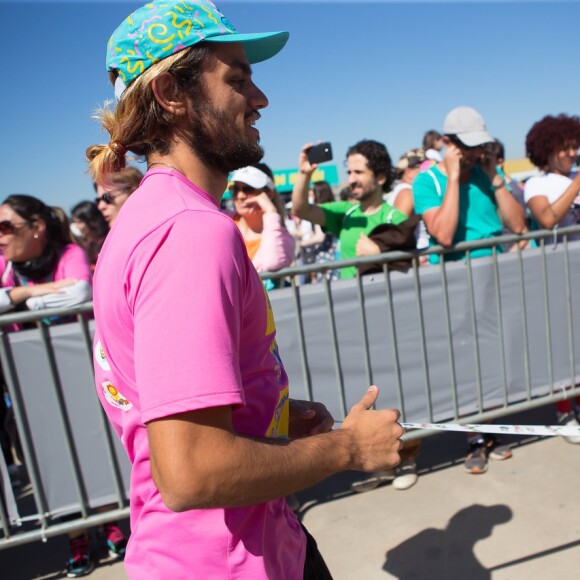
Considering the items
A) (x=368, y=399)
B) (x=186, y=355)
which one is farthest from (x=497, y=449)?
(x=186, y=355)

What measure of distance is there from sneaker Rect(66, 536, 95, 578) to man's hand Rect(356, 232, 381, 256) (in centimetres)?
244

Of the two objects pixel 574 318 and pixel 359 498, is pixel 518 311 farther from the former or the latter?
pixel 359 498

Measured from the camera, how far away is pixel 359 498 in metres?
3.64

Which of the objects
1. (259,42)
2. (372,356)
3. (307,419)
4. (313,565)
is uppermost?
(259,42)

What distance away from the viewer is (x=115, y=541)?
3369 millimetres

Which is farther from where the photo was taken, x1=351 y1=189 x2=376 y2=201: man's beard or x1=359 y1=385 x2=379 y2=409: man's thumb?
x1=351 y1=189 x2=376 y2=201: man's beard

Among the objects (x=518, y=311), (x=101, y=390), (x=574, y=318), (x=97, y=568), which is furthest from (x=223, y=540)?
(x=574, y=318)

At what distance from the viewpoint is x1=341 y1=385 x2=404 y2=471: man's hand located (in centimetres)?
119

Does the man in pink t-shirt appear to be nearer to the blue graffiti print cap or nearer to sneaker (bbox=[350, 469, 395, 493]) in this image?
the blue graffiti print cap

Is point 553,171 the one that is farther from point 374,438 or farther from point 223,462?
point 223,462

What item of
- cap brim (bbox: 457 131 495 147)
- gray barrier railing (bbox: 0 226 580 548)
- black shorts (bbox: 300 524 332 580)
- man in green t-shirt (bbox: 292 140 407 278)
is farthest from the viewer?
man in green t-shirt (bbox: 292 140 407 278)

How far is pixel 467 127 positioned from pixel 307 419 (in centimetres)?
284

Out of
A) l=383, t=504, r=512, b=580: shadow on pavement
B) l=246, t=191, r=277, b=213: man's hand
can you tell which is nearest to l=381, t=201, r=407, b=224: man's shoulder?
l=246, t=191, r=277, b=213: man's hand

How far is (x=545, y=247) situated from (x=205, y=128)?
3367 mm
